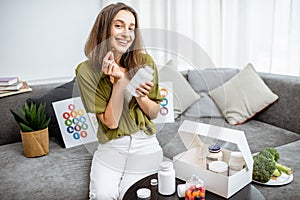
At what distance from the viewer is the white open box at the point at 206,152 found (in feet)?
3.45

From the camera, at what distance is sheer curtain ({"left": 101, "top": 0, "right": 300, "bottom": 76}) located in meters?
2.45

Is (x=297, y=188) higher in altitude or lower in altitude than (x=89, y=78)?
lower

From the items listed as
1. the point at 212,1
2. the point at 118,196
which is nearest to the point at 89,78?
the point at 118,196

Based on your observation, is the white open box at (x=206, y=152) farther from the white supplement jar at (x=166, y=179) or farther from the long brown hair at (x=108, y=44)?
the long brown hair at (x=108, y=44)

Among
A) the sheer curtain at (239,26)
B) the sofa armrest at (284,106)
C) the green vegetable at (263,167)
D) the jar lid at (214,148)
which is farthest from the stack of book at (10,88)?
the sofa armrest at (284,106)

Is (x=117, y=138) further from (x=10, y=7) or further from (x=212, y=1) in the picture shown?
(x=212, y=1)

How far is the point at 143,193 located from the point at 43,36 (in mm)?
1705

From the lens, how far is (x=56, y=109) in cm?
184

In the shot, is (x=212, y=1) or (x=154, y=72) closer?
(x=154, y=72)

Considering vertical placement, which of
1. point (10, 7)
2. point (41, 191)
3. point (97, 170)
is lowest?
point (41, 191)

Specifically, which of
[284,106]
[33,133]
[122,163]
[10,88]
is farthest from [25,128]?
[284,106]

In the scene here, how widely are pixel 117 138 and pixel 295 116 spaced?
1.32m

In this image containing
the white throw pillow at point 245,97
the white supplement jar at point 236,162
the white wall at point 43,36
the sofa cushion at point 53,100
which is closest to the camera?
the white supplement jar at point 236,162

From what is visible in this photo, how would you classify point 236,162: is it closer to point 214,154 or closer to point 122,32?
point 214,154
